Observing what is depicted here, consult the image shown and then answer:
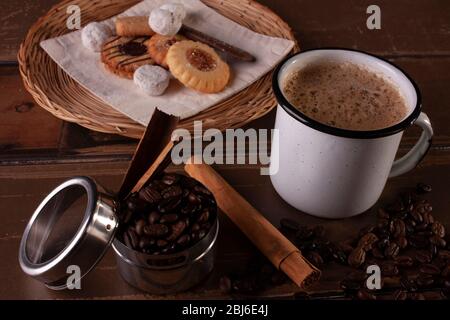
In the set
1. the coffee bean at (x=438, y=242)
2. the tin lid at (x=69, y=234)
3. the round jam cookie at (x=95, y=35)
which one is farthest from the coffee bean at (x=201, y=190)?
the round jam cookie at (x=95, y=35)

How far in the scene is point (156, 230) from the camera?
67cm

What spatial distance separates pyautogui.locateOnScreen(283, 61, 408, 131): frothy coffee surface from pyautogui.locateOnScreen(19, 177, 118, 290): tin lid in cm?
29

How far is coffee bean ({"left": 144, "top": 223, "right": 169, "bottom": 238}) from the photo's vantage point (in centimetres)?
67

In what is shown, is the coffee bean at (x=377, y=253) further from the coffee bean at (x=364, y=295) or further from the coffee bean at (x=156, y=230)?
the coffee bean at (x=156, y=230)

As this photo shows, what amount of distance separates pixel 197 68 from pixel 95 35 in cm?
23

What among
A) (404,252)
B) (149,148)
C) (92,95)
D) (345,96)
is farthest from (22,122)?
(404,252)

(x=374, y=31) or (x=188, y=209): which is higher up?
(x=188, y=209)

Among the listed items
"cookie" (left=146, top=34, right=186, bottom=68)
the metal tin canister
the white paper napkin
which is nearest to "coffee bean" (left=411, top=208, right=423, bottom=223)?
the metal tin canister

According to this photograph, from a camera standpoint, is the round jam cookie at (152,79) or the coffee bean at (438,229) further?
the round jam cookie at (152,79)

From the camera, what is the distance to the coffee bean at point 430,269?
0.75m

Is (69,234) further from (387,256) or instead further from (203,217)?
(387,256)

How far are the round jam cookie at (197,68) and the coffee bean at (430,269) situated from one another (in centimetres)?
51
